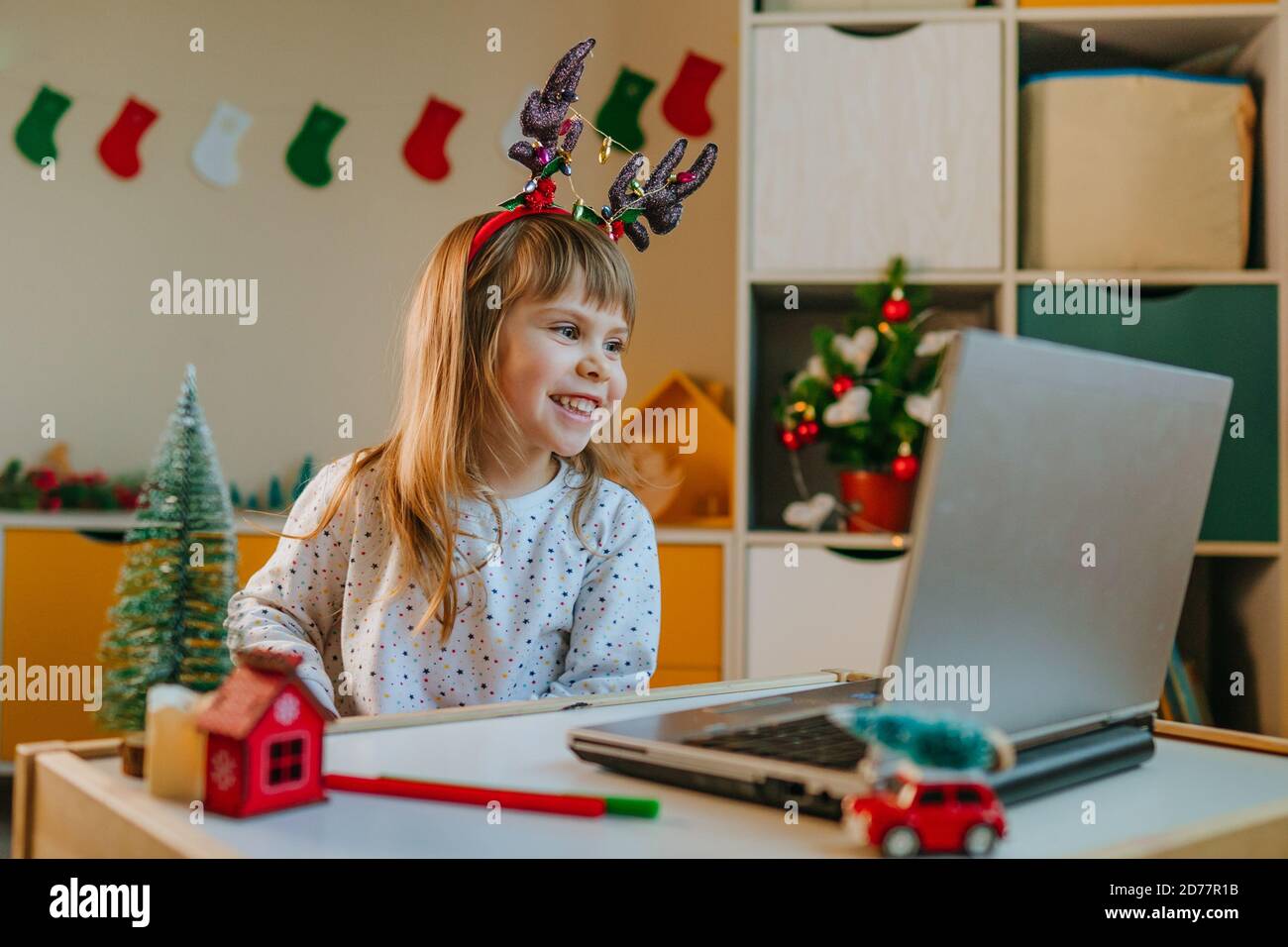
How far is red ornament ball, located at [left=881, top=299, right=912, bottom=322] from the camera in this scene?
7.02ft

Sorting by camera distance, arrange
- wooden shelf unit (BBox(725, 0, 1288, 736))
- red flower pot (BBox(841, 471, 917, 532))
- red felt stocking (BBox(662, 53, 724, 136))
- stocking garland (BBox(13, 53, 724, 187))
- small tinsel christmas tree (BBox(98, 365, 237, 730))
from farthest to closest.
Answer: stocking garland (BBox(13, 53, 724, 187)) < red felt stocking (BBox(662, 53, 724, 136)) < small tinsel christmas tree (BBox(98, 365, 237, 730)) < red flower pot (BBox(841, 471, 917, 532)) < wooden shelf unit (BBox(725, 0, 1288, 736))

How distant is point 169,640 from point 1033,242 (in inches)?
75.4

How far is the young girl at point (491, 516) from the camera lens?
51.3 inches

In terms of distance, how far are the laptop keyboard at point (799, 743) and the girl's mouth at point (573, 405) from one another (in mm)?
677

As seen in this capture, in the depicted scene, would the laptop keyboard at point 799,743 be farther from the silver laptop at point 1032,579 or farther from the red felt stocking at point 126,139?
the red felt stocking at point 126,139

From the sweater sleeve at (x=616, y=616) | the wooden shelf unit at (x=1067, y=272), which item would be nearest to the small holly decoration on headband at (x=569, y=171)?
the sweater sleeve at (x=616, y=616)

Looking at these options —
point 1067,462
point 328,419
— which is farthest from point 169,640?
point 1067,462

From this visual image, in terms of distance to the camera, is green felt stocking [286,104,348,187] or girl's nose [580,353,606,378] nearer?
girl's nose [580,353,606,378]

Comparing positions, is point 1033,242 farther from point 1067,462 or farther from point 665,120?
point 1067,462

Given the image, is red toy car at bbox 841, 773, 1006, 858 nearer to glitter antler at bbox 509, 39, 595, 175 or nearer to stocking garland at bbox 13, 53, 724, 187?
glitter antler at bbox 509, 39, 595, 175

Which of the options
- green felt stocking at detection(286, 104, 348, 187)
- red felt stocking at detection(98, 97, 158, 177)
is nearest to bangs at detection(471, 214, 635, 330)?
green felt stocking at detection(286, 104, 348, 187)

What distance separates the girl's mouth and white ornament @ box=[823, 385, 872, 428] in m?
0.94

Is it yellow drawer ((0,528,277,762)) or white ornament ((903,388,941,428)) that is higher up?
white ornament ((903,388,941,428))

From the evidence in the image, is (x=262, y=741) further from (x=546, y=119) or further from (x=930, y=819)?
(x=546, y=119)
